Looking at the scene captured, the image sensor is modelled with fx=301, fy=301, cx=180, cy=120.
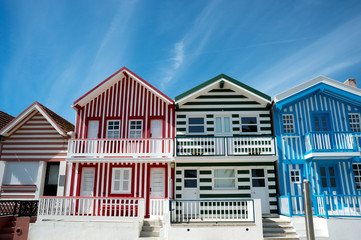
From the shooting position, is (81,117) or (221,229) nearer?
(221,229)

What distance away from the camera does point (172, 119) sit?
1850 centimetres

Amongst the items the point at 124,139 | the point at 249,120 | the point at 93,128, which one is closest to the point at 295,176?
the point at 249,120

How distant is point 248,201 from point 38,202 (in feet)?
36.2

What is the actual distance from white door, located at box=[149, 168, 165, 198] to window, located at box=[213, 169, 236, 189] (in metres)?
3.07

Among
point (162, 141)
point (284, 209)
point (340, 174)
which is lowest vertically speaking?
point (284, 209)

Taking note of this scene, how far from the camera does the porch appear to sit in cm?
1475

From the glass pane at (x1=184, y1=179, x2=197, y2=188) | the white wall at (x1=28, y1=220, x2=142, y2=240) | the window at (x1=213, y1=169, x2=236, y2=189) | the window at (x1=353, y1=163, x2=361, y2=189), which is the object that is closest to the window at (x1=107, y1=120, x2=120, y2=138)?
the glass pane at (x1=184, y1=179, x2=197, y2=188)

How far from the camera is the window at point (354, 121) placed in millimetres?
17797

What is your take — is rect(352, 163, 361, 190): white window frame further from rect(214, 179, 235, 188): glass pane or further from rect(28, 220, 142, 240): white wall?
rect(28, 220, 142, 240): white wall

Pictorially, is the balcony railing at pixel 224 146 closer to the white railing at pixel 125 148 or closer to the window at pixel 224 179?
the white railing at pixel 125 148

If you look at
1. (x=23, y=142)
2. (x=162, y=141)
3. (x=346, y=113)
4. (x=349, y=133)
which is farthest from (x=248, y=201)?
(x=23, y=142)

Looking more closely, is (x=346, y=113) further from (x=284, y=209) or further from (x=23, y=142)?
(x=23, y=142)

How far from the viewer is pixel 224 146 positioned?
16828mm

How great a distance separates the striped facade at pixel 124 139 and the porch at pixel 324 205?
6245 millimetres
